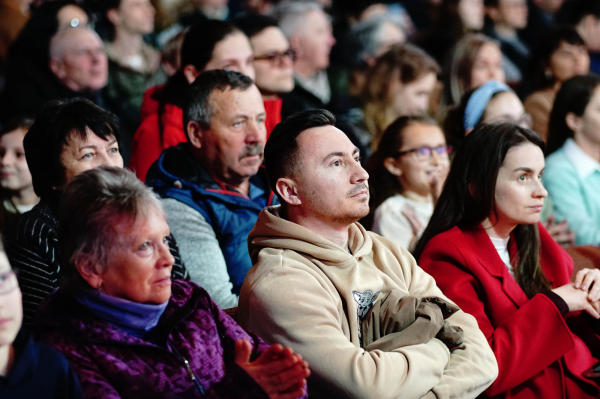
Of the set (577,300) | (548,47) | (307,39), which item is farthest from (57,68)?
(548,47)

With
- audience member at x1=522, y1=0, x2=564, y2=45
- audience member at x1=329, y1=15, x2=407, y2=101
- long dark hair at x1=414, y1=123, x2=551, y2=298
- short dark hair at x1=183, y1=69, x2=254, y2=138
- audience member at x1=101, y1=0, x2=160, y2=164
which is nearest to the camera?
long dark hair at x1=414, y1=123, x2=551, y2=298

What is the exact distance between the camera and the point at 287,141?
2.31m

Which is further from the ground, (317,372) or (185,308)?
(185,308)

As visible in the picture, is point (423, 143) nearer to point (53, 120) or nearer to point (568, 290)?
point (568, 290)

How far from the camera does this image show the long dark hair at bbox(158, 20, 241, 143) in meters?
Result: 3.62

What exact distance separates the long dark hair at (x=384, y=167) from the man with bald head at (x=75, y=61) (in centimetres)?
161

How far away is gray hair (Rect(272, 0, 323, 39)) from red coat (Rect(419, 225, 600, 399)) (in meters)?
3.02

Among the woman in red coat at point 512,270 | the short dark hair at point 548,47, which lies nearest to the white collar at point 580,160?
the woman in red coat at point 512,270

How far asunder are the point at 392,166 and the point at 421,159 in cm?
15

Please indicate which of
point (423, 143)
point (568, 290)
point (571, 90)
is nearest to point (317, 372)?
point (568, 290)

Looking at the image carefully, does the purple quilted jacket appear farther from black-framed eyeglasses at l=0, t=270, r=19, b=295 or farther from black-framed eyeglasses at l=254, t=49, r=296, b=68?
black-framed eyeglasses at l=254, t=49, r=296, b=68

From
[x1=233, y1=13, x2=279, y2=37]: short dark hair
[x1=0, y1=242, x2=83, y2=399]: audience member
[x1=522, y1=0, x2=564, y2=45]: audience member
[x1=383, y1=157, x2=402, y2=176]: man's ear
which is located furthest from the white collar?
[x1=522, y1=0, x2=564, y2=45]: audience member

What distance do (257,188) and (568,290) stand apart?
4.32 feet

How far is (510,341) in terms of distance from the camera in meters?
2.45
